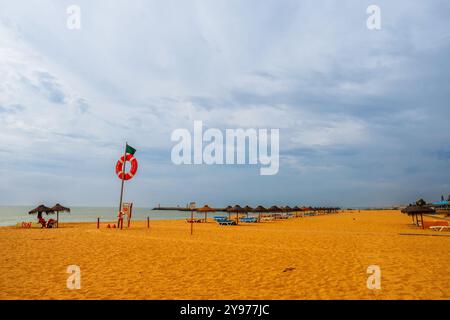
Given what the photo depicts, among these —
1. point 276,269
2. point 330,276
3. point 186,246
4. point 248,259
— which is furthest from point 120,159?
point 330,276

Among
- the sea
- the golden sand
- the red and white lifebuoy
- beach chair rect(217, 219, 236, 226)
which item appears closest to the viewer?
the golden sand

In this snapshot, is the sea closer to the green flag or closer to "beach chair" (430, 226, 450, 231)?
the green flag

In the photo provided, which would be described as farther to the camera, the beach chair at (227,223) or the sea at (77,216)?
the sea at (77,216)

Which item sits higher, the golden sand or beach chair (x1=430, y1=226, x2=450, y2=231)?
the golden sand

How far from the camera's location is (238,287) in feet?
19.1

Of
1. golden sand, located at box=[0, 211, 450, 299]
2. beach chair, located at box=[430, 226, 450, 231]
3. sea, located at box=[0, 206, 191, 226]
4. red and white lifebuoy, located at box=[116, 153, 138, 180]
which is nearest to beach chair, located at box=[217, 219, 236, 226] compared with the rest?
red and white lifebuoy, located at box=[116, 153, 138, 180]

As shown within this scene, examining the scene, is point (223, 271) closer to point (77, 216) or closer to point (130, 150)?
point (130, 150)

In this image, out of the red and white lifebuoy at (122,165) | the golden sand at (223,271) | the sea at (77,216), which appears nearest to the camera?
the golden sand at (223,271)

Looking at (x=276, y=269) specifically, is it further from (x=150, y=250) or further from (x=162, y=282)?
(x=150, y=250)

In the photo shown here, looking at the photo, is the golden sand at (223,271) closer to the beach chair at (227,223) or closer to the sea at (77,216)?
the beach chair at (227,223)

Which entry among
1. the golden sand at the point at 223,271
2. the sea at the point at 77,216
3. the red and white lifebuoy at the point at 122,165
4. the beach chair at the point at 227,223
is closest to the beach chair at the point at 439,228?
the golden sand at the point at 223,271

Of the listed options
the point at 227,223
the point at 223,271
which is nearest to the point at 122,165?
the point at 227,223

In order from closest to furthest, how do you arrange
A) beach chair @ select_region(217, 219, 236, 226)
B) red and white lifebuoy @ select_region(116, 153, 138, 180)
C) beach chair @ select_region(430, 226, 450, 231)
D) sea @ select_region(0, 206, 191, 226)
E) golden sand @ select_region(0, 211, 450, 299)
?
golden sand @ select_region(0, 211, 450, 299) < beach chair @ select_region(430, 226, 450, 231) < red and white lifebuoy @ select_region(116, 153, 138, 180) < beach chair @ select_region(217, 219, 236, 226) < sea @ select_region(0, 206, 191, 226)

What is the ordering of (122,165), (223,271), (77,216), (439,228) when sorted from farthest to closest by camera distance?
(77,216), (122,165), (439,228), (223,271)
